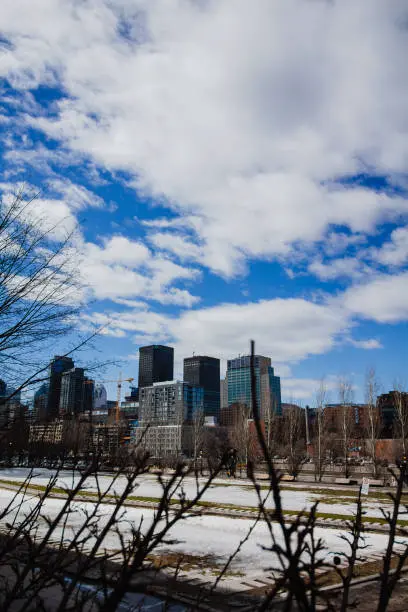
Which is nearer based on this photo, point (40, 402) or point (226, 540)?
point (40, 402)

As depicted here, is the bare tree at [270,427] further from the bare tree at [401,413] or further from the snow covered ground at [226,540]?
the snow covered ground at [226,540]

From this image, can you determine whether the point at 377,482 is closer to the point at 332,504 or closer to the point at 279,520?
the point at 332,504

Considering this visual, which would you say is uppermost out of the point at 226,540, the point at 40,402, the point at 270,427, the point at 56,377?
the point at 56,377

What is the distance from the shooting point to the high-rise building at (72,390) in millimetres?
5252

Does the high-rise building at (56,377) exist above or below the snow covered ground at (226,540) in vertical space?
above

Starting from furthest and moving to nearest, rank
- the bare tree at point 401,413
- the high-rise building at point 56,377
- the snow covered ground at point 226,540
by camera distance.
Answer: the bare tree at point 401,413 < the snow covered ground at point 226,540 < the high-rise building at point 56,377

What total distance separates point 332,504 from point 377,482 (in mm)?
14736

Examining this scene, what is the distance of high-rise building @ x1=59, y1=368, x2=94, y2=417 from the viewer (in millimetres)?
5252

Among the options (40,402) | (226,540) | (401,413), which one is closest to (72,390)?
(40,402)

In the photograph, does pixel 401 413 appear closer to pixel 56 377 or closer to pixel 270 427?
pixel 270 427

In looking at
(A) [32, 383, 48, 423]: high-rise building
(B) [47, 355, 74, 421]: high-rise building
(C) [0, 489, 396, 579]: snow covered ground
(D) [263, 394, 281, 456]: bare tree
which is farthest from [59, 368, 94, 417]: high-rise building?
(D) [263, 394, 281, 456]: bare tree

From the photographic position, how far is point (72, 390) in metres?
5.47

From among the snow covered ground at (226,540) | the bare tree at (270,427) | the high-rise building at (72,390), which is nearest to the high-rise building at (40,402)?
the high-rise building at (72,390)

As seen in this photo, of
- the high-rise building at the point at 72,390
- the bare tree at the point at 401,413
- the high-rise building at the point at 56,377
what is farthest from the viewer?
the bare tree at the point at 401,413
